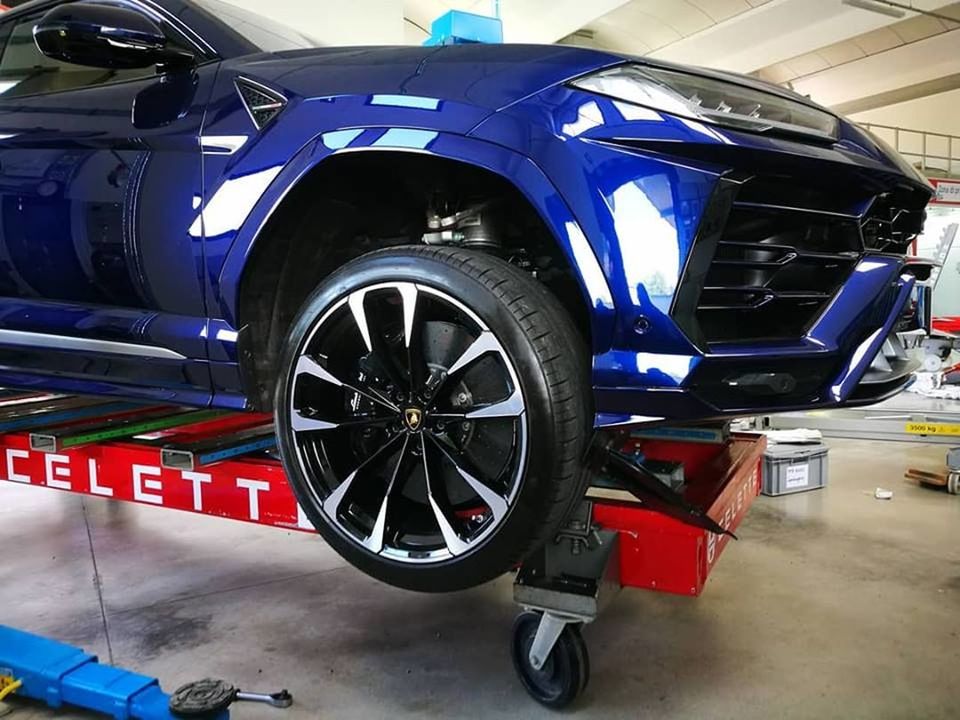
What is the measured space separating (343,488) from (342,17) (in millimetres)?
6111

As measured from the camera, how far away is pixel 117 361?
178 cm

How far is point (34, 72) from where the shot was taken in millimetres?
2115

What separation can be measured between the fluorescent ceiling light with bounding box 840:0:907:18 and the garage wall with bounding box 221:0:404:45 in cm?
679

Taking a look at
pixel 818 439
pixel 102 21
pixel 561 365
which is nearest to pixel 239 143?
pixel 102 21

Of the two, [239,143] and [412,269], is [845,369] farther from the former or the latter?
[239,143]

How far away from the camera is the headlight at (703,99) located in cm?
129

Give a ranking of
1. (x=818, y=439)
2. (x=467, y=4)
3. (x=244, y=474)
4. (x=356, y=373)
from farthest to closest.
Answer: (x=467, y=4)
(x=818, y=439)
(x=244, y=474)
(x=356, y=373)

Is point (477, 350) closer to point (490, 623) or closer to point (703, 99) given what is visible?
point (703, 99)

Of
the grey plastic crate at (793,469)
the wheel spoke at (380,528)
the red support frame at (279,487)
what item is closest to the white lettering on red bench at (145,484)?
the red support frame at (279,487)

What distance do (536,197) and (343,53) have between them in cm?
61

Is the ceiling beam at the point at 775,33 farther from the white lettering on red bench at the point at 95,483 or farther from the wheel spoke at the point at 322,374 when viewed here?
the wheel spoke at the point at 322,374

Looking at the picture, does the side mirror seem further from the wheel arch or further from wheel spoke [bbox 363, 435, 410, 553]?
wheel spoke [bbox 363, 435, 410, 553]

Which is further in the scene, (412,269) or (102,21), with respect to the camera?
(102,21)

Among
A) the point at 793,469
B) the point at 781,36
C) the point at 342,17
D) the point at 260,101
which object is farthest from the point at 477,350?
the point at 781,36
